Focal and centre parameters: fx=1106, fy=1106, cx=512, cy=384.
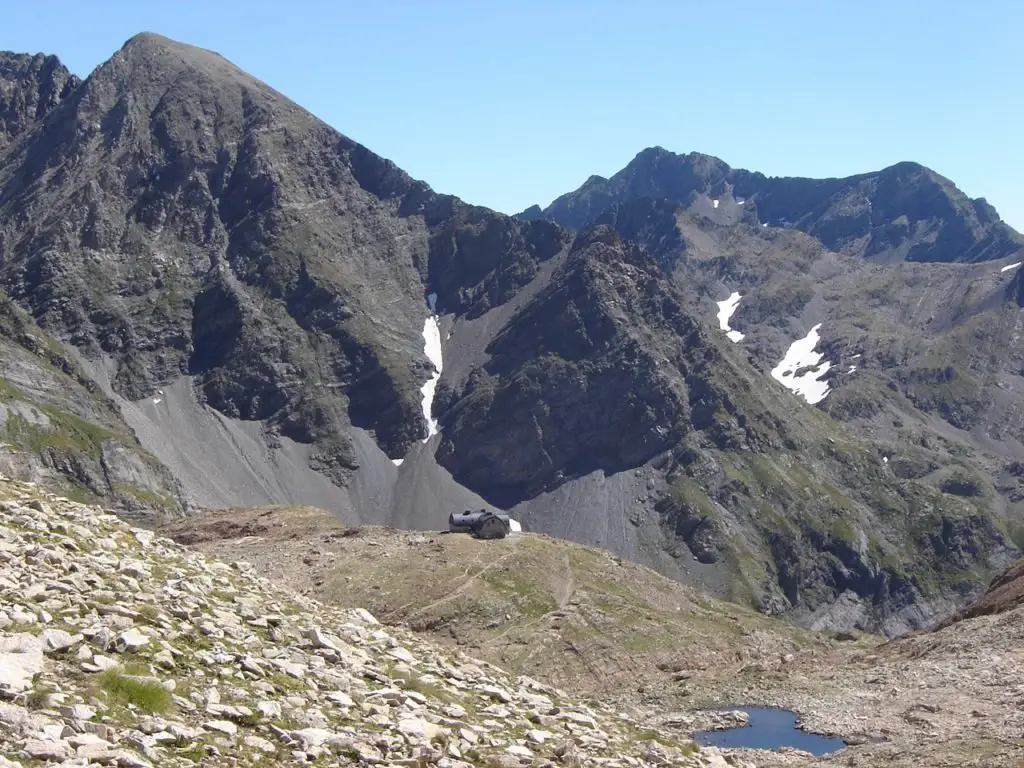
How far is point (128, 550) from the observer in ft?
104

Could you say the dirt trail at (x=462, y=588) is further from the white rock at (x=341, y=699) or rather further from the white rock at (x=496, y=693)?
the white rock at (x=341, y=699)

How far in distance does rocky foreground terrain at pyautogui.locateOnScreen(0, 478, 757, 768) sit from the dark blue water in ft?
58.9

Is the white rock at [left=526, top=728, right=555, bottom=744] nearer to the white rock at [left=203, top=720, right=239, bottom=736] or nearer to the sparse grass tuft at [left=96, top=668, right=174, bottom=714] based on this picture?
the white rock at [left=203, top=720, right=239, bottom=736]

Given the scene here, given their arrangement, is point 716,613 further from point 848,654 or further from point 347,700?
point 347,700

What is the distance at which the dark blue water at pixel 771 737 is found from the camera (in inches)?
2003

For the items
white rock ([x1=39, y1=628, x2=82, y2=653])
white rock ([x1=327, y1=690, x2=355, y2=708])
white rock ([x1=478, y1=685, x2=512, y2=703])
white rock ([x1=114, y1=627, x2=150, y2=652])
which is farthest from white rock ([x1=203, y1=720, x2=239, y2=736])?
white rock ([x1=478, y1=685, x2=512, y2=703])

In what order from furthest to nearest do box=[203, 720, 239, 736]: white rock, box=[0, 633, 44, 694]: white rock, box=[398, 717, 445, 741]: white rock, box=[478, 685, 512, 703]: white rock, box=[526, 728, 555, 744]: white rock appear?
box=[478, 685, 512, 703]: white rock, box=[526, 728, 555, 744]: white rock, box=[398, 717, 445, 741]: white rock, box=[203, 720, 239, 736]: white rock, box=[0, 633, 44, 694]: white rock

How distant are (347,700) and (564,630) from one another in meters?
53.9

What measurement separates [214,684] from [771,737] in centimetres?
3852

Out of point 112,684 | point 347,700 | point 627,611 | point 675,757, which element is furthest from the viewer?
point 627,611

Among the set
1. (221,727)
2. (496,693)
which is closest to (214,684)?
(221,727)

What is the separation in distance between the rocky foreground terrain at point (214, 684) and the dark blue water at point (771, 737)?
17966 millimetres

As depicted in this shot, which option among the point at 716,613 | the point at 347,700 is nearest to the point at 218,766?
the point at 347,700

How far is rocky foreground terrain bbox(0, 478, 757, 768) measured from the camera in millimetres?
19078
